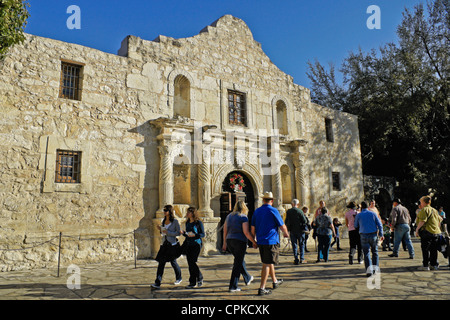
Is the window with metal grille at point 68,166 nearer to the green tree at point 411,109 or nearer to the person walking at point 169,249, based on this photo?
the person walking at point 169,249

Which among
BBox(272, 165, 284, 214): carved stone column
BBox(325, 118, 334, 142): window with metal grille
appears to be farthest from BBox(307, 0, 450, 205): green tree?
BBox(272, 165, 284, 214): carved stone column

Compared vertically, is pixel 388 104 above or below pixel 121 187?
above

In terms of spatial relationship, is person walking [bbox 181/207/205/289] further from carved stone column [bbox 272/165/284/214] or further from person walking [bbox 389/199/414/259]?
carved stone column [bbox 272/165/284/214]

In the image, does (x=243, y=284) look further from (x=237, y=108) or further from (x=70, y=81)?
(x=237, y=108)

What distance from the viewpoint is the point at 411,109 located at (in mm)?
17281

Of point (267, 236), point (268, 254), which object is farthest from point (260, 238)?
point (268, 254)

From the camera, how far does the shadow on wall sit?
382 inches

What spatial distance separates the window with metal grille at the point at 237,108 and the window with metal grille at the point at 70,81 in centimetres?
525

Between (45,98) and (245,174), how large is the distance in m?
6.84
